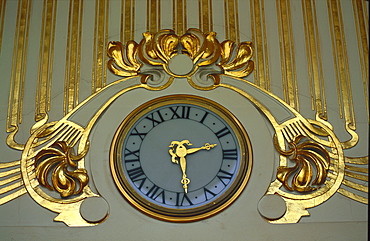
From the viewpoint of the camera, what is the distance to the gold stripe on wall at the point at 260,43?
4328mm

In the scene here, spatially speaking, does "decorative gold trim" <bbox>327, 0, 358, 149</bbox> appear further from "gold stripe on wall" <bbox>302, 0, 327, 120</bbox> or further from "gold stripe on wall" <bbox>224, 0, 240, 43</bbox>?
"gold stripe on wall" <bbox>224, 0, 240, 43</bbox>

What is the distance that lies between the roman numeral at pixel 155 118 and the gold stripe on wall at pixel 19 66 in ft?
2.87

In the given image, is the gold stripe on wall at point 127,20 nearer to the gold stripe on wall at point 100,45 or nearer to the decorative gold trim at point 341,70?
the gold stripe on wall at point 100,45

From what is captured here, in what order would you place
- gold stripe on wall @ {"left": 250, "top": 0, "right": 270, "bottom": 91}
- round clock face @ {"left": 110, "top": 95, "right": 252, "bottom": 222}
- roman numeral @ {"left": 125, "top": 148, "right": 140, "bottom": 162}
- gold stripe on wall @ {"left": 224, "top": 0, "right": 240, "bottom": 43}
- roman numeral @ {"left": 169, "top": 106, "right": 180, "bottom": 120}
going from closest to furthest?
round clock face @ {"left": 110, "top": 95, "right": 252, "bottom": 222}
roman numeral @ {"left": 125, "top": 148, "right": 140, "bottom": 162}
roman numeral @ {"left": 169, "top": 106, "right": 180, "bottom": 120}
gold stripe on wall @ {"left": 250, "top": 0, "right": 270, "bottom": 91}
gold stripe on wall @ {"left": 224, "top": 0, "right": 240, "bottom": 43}

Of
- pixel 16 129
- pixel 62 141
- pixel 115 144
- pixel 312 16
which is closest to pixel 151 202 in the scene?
pixel 115 144

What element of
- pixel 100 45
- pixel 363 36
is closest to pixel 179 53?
pixel 100 45

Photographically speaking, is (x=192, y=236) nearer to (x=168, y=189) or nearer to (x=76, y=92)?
(x=168, y=189)

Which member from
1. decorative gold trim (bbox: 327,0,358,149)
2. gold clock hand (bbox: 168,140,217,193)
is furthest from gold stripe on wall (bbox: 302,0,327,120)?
gold clock hand (bbox: 168,140,217,193)

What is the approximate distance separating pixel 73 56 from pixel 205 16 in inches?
38.3

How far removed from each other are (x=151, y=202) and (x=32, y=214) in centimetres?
75

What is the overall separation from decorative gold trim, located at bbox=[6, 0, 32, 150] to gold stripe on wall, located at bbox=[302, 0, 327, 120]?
1974 mm

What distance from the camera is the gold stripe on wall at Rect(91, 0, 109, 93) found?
4.34 m

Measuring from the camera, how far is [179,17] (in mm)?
4516

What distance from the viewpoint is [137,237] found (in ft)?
12.8
